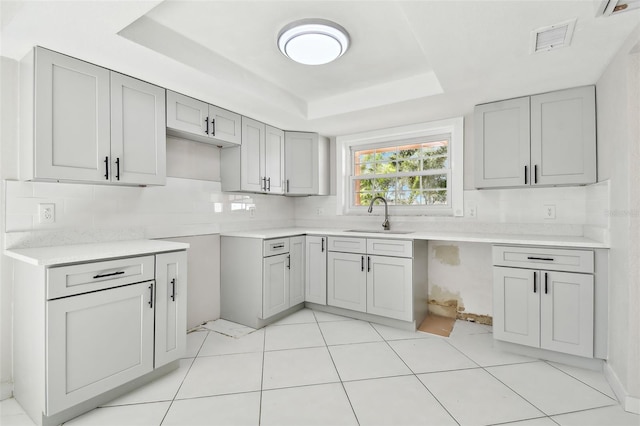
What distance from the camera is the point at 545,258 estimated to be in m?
2.33

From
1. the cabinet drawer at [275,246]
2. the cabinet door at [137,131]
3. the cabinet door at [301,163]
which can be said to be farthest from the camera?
the cabinet door at [301,163]

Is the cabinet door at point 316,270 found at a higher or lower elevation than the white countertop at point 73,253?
lower

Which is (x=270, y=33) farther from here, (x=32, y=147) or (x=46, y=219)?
(x=46, y=219)

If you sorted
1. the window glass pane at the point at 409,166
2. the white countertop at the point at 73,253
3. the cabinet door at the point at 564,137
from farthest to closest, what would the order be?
1. the window glass pane at the point at 409,166
2. the cabinet door at the point at 564,137
3. the white countertop at the point at 73,253

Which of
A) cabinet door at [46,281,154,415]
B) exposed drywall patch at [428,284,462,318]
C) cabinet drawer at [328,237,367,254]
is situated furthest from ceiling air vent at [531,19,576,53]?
cabinet door at [46,281,154,415]

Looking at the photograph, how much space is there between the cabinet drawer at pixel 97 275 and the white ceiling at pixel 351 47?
4.27ft

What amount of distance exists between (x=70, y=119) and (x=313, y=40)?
5.32ft

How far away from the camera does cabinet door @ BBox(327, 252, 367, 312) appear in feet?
10.4

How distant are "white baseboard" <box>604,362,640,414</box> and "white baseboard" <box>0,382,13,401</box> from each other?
3668 mm

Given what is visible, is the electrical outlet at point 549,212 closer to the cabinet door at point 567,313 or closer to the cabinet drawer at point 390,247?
the cabinet door at point 567,313

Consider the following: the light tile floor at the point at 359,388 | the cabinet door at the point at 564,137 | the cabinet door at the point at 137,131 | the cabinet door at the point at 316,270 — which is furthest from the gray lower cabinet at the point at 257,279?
the cabinet door at the point at 564,137

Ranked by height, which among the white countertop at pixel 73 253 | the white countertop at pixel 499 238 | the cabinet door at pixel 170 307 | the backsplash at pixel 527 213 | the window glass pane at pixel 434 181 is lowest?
the cabinet door at pixel 170 307

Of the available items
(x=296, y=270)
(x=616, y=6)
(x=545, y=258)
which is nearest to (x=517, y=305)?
(x=545, y=258)

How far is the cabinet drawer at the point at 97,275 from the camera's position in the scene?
162cm
